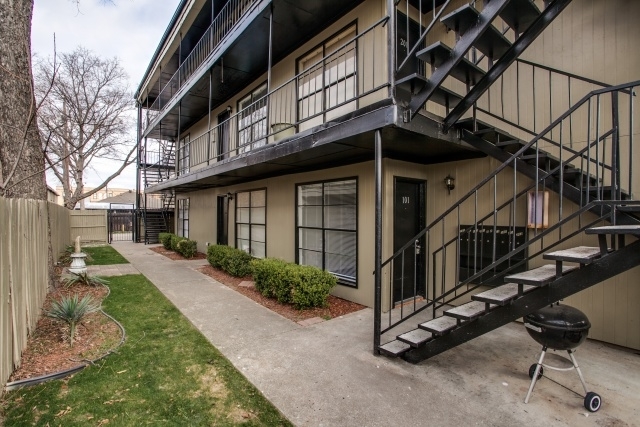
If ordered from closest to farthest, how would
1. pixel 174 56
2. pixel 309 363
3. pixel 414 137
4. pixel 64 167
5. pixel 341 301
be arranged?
1. pixel 309 363
2. pixel 414 137
3. pixel 341 301
4. pixel 174 56
5. pixel 64 167

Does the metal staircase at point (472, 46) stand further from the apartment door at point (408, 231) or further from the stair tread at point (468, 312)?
the stair tread at point (468, 312)

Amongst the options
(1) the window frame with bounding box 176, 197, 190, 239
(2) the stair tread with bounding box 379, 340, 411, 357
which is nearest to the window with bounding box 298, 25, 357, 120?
(2) the stair tread with bounding box 379, 340, 411, 357

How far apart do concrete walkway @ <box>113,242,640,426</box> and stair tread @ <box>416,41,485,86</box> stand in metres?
3.34

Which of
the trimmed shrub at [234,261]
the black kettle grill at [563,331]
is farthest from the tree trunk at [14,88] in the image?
the black kettle grill at [563,331]

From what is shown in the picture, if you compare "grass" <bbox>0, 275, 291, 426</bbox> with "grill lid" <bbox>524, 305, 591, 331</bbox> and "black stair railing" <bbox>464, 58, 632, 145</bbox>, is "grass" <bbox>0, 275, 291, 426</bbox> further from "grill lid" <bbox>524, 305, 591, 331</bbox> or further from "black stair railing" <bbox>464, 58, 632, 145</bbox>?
"black stair railing" <bbox>464, 58, 632, 145</bbox>

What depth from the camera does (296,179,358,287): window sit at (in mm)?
6082

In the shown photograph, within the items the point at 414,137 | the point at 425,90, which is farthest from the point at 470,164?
the point at 425,90

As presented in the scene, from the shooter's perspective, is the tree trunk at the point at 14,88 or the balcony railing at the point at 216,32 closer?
the tree trunk at the point at 14,88

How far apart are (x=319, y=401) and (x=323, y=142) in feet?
10.7

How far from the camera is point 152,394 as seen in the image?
9.57 feet

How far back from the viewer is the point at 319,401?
2852 mm

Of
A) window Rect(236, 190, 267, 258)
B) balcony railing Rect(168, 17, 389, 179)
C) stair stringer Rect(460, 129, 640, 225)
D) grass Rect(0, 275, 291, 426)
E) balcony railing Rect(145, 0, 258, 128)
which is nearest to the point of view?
grass Rect(0, 275, 291, 426)

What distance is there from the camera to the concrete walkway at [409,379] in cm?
266

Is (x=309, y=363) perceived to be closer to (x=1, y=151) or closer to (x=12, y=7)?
(x=1, y=151)
